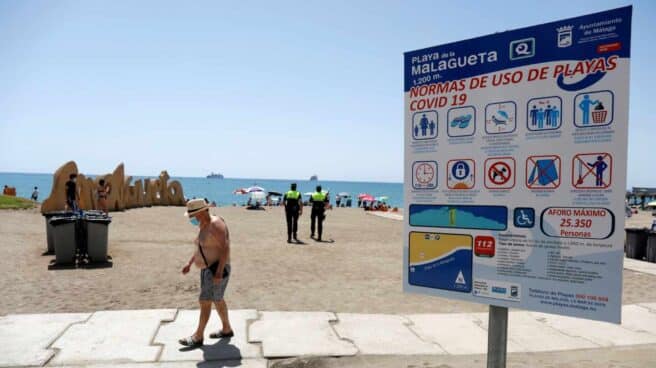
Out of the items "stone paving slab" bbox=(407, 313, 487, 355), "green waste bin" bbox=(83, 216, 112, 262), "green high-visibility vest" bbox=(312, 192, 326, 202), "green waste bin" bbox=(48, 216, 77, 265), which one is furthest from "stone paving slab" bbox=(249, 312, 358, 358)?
"green high-visibility vest" bbox=(312, 192, 326, 202)

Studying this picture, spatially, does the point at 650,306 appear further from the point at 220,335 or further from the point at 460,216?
the point at 220,335

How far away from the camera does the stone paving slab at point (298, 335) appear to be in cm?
488

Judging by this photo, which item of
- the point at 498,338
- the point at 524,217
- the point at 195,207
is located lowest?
the point at 498,338

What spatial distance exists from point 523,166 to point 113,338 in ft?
15.4

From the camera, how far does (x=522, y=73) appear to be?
116 inches

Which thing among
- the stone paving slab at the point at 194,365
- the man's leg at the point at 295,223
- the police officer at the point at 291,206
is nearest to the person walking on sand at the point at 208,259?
the stone paving slab at the point at 194,365

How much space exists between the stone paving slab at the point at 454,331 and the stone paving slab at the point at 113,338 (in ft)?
10.3

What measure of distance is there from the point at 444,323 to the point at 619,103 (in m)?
4.14

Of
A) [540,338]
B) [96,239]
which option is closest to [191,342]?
[540,338]

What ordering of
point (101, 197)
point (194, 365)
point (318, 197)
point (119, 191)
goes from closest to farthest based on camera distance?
point (194, 365) → point (318, 197) → point (101, 197) → point (119, 191)

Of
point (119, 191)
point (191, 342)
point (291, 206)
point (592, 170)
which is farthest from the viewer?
point (119, 191)

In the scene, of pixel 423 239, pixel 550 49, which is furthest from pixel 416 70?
pixel 423 239

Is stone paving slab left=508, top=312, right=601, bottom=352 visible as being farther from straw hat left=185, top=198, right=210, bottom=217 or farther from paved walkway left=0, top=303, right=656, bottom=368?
straw hat left=185, top=198, right=210, bottom=217

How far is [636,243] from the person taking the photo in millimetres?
12055
